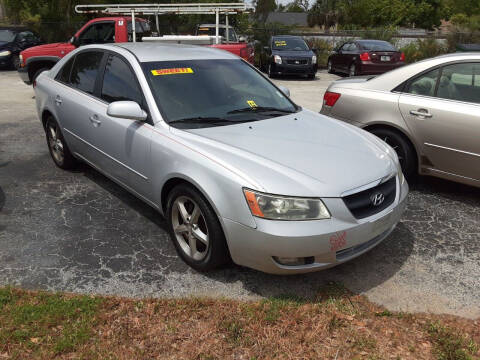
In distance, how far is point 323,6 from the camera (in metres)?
80.6

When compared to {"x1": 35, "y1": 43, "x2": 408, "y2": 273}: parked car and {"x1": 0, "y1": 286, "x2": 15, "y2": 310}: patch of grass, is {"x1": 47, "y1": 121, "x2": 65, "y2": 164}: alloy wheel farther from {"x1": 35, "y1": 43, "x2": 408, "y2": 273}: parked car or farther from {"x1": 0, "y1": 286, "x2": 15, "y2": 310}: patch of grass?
{"x1": 0, "y1": 286, "x2": 15, "y2": 310}: patch of grass

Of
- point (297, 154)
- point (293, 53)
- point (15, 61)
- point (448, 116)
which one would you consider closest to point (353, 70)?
point (293, 53)

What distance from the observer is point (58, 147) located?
5.44 meters

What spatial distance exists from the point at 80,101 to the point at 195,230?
7.09 feet

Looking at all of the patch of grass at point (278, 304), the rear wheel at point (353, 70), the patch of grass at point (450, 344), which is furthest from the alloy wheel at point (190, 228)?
the rear wheel at point (353, 70)

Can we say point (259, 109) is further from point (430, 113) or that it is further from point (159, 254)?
point (430, 113)

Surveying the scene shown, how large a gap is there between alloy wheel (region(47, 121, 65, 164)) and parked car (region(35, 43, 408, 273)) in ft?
1.89

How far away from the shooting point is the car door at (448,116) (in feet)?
14.3

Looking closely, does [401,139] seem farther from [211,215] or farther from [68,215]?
[68,215]

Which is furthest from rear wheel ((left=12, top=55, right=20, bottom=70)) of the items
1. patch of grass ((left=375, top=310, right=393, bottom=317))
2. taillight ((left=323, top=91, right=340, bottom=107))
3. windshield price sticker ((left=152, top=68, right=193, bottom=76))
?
patch of grass ((left=375, top=310, right=393, bottom=317))

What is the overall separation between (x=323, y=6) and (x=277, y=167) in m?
85.1

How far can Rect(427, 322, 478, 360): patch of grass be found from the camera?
8.57 ft

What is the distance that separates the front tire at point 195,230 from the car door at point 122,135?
15.7 inches

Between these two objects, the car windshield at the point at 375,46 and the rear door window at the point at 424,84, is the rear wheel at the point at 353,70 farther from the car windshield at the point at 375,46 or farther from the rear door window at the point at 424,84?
the rear door window at the point at 424,84
